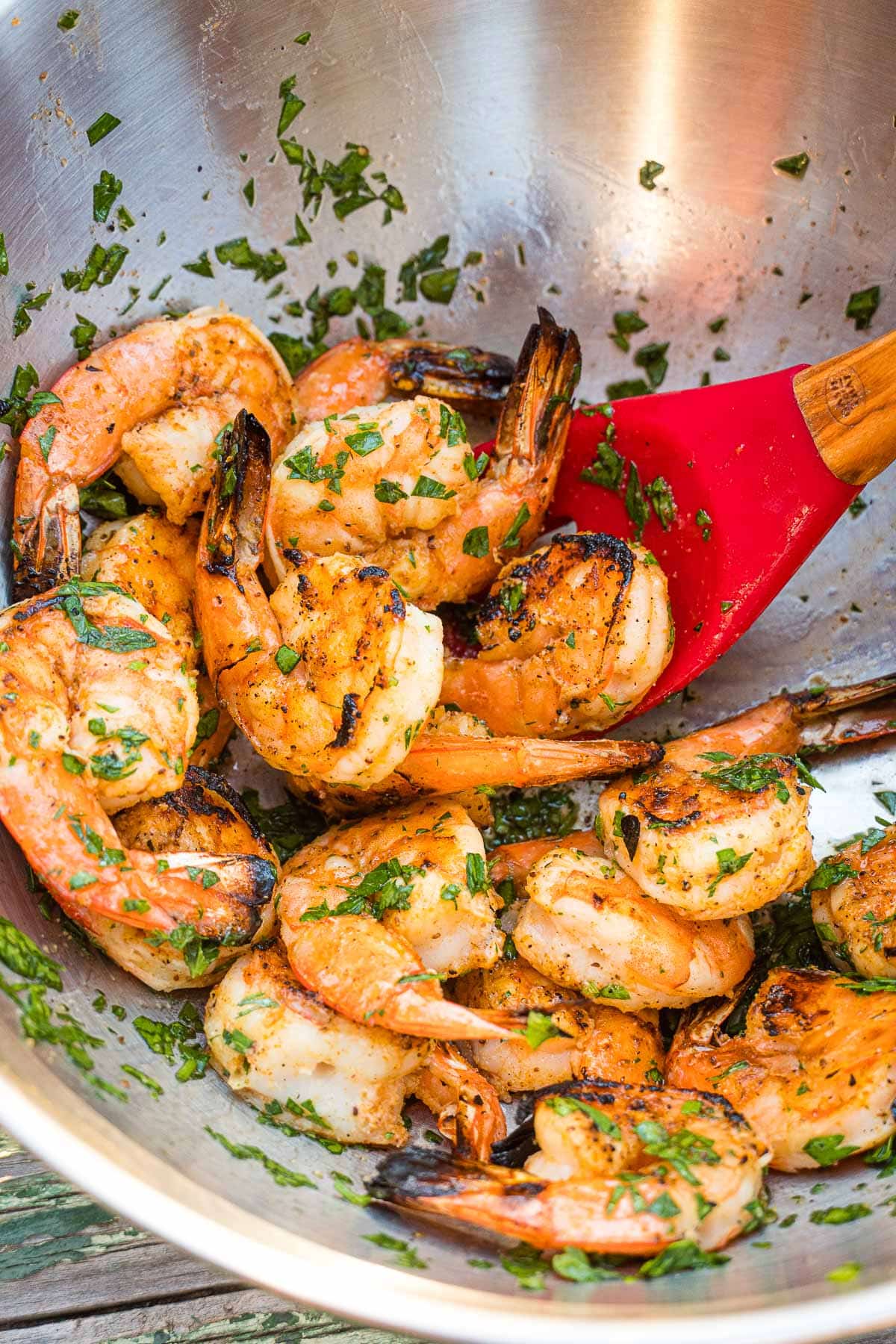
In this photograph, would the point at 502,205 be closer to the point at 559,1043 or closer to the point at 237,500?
the point at 237,500

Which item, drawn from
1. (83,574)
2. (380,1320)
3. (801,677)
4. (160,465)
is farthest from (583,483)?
(380,1320)

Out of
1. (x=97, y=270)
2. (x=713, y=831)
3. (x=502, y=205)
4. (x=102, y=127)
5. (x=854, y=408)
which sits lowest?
(x=713, y=831)

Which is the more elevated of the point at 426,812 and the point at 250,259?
the point at 250,259

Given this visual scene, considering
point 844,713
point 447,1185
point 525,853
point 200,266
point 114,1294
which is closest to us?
point 447,1185

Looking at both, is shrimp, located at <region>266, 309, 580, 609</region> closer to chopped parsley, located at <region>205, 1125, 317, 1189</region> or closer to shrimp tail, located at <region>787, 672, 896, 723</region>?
shrimp tail, located at <region>787, 672, 896, 723</region>

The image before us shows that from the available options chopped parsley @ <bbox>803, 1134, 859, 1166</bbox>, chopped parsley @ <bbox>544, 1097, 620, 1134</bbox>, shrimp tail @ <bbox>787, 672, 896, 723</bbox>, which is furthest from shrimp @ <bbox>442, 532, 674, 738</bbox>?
chopped parsley @ <bbox>803, 1134, 859, 1166</bbox>

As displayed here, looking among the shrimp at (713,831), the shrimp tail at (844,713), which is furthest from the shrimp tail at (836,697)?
the shrimp at (713,831)

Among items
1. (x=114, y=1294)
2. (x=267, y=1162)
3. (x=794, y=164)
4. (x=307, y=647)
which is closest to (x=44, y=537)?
(x=307, y=647)
